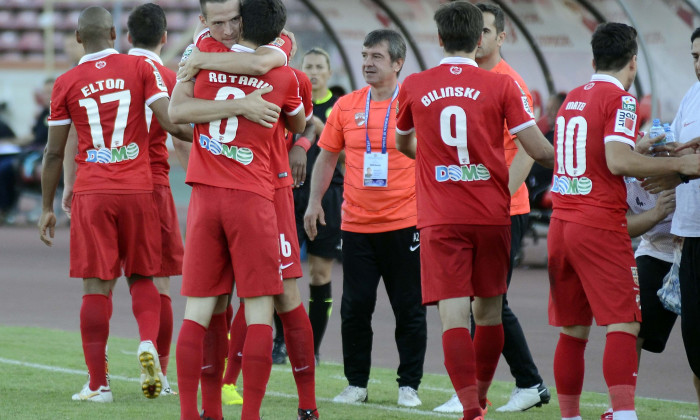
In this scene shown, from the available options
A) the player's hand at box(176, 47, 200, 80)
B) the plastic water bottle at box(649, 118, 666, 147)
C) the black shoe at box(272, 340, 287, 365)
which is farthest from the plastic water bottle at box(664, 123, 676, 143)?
the black shoe at box(272, 340, 287, 365)

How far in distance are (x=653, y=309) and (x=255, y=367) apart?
7.56 ft

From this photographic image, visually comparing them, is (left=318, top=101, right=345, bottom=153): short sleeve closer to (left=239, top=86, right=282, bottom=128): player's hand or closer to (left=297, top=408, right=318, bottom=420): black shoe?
(left=239, top=86, right=282, bottom=128): player's hand

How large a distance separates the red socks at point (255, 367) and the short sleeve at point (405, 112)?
1320 mm

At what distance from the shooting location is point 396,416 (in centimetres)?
648

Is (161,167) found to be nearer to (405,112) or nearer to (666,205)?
(405,112)

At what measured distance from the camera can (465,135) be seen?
5.73 m

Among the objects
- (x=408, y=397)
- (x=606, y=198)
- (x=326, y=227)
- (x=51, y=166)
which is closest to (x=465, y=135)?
(x=606, y=198)

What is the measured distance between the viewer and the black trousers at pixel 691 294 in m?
5.89

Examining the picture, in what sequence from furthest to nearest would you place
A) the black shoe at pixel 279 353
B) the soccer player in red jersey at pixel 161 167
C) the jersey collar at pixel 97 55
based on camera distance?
the black shoe at pixel 279 353 → the soccer player in red jersey at pixel 161 167 → the jersey collar at pixel 97 55

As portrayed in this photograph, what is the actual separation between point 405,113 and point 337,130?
129 centimetres

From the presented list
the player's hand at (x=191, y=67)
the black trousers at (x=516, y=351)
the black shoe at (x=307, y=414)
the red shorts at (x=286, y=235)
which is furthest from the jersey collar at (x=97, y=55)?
the black trousers at (x=516, y=351)

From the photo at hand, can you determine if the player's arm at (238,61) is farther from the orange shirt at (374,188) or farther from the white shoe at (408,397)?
the white shoe at (408,397)

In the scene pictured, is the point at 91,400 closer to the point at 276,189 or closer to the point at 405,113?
the point at 276,189

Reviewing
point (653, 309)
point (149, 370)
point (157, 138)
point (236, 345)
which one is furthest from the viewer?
point (157, 138)
